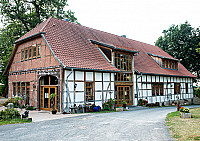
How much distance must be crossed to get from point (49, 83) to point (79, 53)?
A: 3308 mm

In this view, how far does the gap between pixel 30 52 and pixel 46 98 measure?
4.66 m

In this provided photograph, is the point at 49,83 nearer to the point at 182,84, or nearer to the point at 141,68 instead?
the point at 141,68

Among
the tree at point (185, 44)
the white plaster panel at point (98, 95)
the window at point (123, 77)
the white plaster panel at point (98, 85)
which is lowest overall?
the white plaster panel at point (98, 95)

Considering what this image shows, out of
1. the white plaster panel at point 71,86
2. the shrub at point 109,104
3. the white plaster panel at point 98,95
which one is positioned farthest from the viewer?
the shrub at point 109,104

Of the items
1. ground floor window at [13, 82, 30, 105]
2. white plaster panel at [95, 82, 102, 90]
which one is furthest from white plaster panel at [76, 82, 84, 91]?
ground floor window at [13, 82, 30, 105]

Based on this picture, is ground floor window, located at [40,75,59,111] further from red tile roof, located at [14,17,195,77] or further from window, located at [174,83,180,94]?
window, located at [174,83,180,94]

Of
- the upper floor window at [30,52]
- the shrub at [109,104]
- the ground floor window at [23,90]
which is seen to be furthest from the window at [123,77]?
the ground floor window at [23,90]

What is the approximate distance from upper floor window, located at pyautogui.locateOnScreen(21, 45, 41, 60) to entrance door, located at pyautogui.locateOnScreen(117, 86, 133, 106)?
25.8 feet

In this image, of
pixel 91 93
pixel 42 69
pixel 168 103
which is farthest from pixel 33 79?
pixel 168 103

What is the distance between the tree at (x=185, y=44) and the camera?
34.1 m

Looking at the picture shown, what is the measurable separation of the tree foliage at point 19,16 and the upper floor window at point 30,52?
8.46 meters

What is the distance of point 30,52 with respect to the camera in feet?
57.3

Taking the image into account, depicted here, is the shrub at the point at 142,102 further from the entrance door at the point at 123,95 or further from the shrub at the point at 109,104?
the shrub at the point at 109,104

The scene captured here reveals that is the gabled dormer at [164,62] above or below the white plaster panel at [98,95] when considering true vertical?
above
